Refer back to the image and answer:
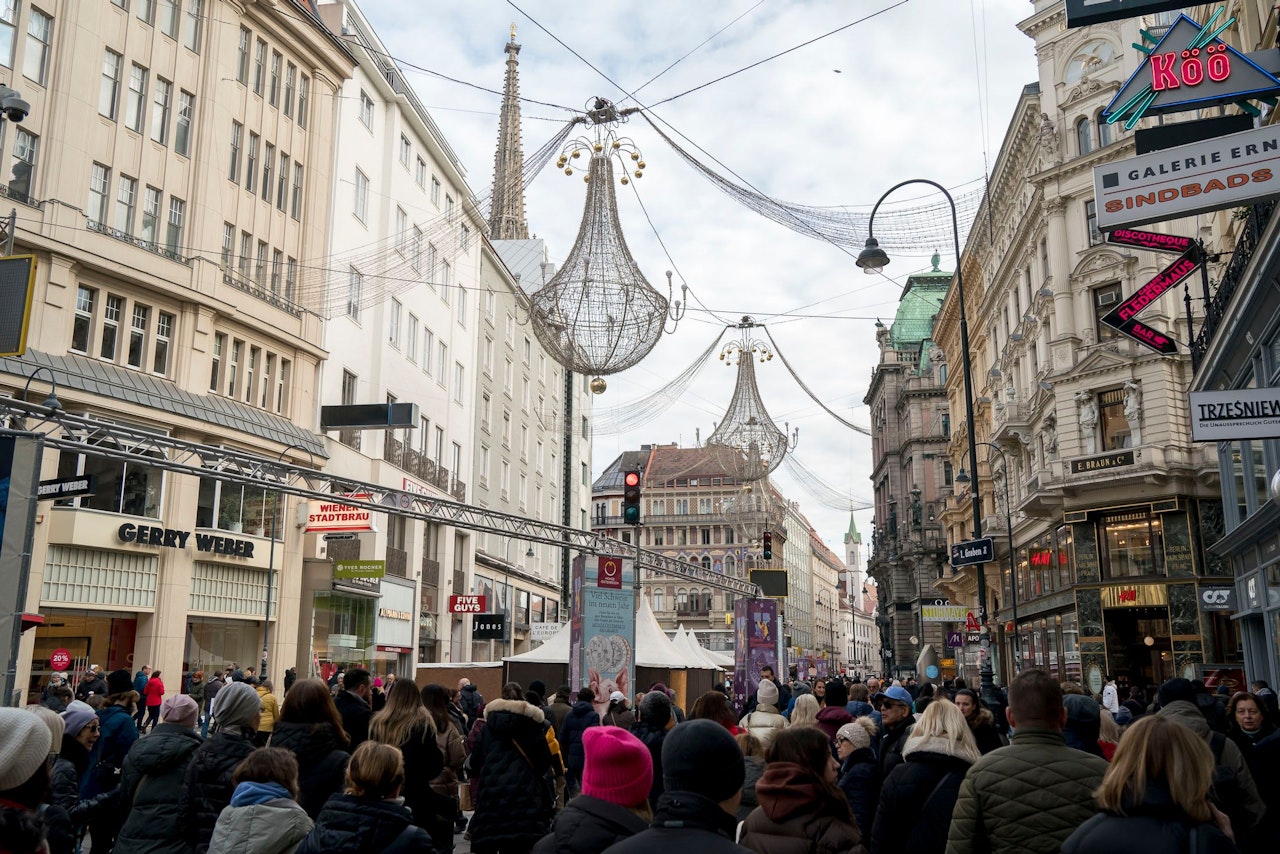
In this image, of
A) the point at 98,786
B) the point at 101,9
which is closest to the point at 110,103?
the point at 101,9

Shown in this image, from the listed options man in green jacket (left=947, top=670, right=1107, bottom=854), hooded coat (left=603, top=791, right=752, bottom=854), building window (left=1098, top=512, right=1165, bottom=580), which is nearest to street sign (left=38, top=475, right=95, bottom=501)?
man in green jacket (left=947, top=670, right=1107, bottom=854)

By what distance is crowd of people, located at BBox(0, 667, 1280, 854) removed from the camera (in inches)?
136

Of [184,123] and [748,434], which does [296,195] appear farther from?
[748,434]

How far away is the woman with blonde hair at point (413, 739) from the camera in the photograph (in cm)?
682

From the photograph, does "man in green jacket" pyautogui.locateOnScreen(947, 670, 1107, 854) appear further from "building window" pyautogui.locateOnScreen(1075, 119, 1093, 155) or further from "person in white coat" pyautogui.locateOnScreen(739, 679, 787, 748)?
"building window" pyautogui.locateOnScreen(1075, 119, 1093, 155)

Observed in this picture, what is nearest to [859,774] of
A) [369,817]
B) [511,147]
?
[369,817]

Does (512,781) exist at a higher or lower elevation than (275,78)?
lower

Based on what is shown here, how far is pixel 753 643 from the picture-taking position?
2647cm

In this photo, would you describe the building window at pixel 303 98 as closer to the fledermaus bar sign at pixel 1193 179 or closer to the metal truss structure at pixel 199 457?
the metal truss structure at pixel 199 457

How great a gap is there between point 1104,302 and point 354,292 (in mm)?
24804

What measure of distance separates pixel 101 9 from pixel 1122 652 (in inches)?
1348

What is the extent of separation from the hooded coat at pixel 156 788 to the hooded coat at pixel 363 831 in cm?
190

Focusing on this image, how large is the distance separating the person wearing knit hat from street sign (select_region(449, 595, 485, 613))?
38.0 meters

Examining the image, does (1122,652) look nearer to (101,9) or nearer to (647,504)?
(101,9)
